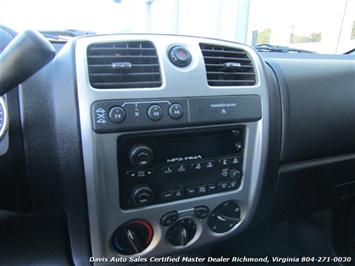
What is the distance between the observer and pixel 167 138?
59 centimetres

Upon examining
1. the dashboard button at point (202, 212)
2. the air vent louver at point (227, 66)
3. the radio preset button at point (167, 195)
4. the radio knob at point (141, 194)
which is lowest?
the dashboard button at point (202, 212)

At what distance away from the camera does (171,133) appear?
0.57 meters

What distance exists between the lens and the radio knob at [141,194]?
22.5 inches

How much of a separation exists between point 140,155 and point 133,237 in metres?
0.22

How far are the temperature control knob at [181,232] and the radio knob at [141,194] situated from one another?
0.13 metres

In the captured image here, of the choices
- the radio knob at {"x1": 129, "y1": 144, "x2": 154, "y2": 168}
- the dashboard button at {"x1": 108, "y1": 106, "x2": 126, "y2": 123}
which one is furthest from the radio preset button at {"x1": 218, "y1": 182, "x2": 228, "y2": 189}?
the dashboard button at {"x1": 108, "y1": 106, "x2": 126, "y2": 123}

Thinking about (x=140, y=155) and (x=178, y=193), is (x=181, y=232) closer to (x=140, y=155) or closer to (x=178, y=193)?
(x=178, y=193)

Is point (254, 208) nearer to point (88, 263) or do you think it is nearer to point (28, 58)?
point (88, 263)

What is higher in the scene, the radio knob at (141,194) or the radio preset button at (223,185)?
the radio knob at (141,194)

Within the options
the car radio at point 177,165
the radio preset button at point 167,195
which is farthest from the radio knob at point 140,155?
the radio preset button at point 167,195

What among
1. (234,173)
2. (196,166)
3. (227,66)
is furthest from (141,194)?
(227,66)

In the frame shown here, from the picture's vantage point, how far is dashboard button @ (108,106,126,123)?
0.50 meters

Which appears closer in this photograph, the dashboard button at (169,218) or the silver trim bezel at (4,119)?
the silver trim bezel at (4,119)

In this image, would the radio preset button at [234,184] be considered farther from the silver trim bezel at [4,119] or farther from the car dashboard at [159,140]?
the silver trim bezel at [4,119]
